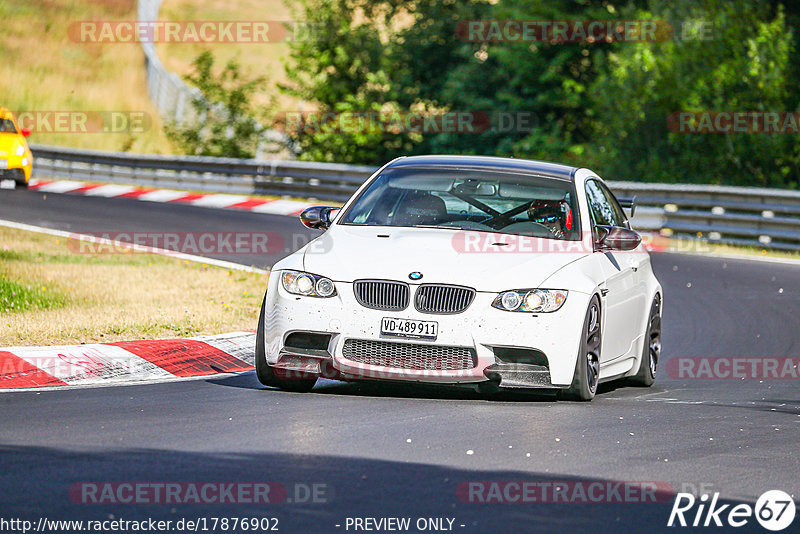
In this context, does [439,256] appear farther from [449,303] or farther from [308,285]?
[308,285]

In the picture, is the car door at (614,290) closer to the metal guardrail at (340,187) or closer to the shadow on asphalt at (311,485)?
the shadow on asphalt at (311,485)

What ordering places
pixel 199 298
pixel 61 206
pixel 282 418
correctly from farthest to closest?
pixel 61 206
pixel 199 298
pixel 282 418

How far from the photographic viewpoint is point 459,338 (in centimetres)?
846

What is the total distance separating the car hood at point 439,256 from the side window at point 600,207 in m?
0.81

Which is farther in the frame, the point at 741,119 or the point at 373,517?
the point at 741,119

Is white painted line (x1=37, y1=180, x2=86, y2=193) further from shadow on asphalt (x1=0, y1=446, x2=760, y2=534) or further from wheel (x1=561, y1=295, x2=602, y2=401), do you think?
shadow on asphalt (x1=0, y1=446, x2=760, y2=534)

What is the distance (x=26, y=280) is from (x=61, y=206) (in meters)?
11.6

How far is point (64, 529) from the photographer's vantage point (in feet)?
17.3

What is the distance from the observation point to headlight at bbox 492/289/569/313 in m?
8.52

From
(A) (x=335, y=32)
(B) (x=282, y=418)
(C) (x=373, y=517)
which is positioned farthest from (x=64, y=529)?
(A) (x=335, y=32)

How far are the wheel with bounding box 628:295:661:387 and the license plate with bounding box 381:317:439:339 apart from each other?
2.56m

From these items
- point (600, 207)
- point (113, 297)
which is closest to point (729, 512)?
point (600, 207)

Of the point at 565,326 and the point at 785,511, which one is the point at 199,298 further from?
the point at 785,511

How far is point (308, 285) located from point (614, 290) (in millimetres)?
2228
